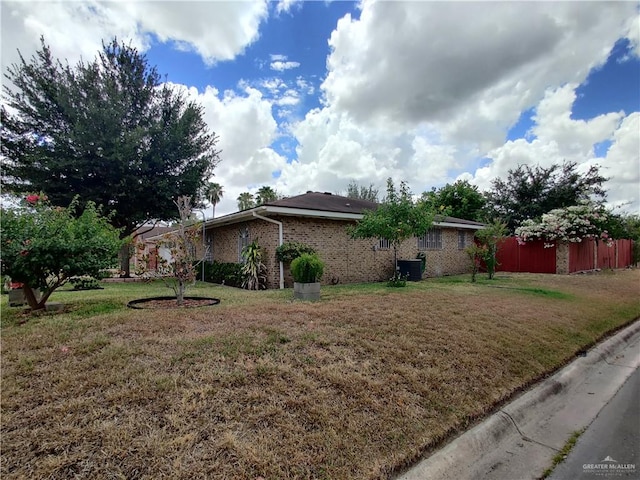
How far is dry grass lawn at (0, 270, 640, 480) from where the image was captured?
2195 mm

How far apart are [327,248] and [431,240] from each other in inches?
258

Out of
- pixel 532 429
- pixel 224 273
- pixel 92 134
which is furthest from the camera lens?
pixel 92 134

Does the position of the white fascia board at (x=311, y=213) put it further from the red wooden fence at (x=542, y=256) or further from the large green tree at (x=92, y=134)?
the red wooden fence at (x=542, y=256)

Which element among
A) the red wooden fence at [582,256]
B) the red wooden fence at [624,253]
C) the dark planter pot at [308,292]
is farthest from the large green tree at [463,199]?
the dark planter pot at [308,292]

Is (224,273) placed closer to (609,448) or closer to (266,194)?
(609,448)

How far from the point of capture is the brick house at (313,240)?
10.8 m

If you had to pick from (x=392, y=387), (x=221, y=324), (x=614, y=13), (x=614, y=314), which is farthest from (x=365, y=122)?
(x=392, y=387)

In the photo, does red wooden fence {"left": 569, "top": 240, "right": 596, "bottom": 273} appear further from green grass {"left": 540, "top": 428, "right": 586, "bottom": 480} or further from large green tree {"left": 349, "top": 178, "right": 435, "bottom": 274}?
green grass {"left": 540, "top": 428, "right": 586, "bottom": 480}

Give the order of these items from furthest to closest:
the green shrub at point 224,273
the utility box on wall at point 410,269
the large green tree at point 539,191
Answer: the large green tree at point 539,191, the utility box on wall at point 410,269, the green shrub at point 224,273

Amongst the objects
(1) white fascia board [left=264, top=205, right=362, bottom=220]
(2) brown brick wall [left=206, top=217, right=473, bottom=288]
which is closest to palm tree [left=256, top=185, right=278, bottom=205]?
(2) brown brick wall [left=206, top=217, right=473, bottom=288]

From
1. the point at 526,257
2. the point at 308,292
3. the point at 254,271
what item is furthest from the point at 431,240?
the point at 308,292

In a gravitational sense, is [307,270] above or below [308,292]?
above

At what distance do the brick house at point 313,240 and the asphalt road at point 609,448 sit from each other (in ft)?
27.5

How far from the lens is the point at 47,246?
5.11 m
